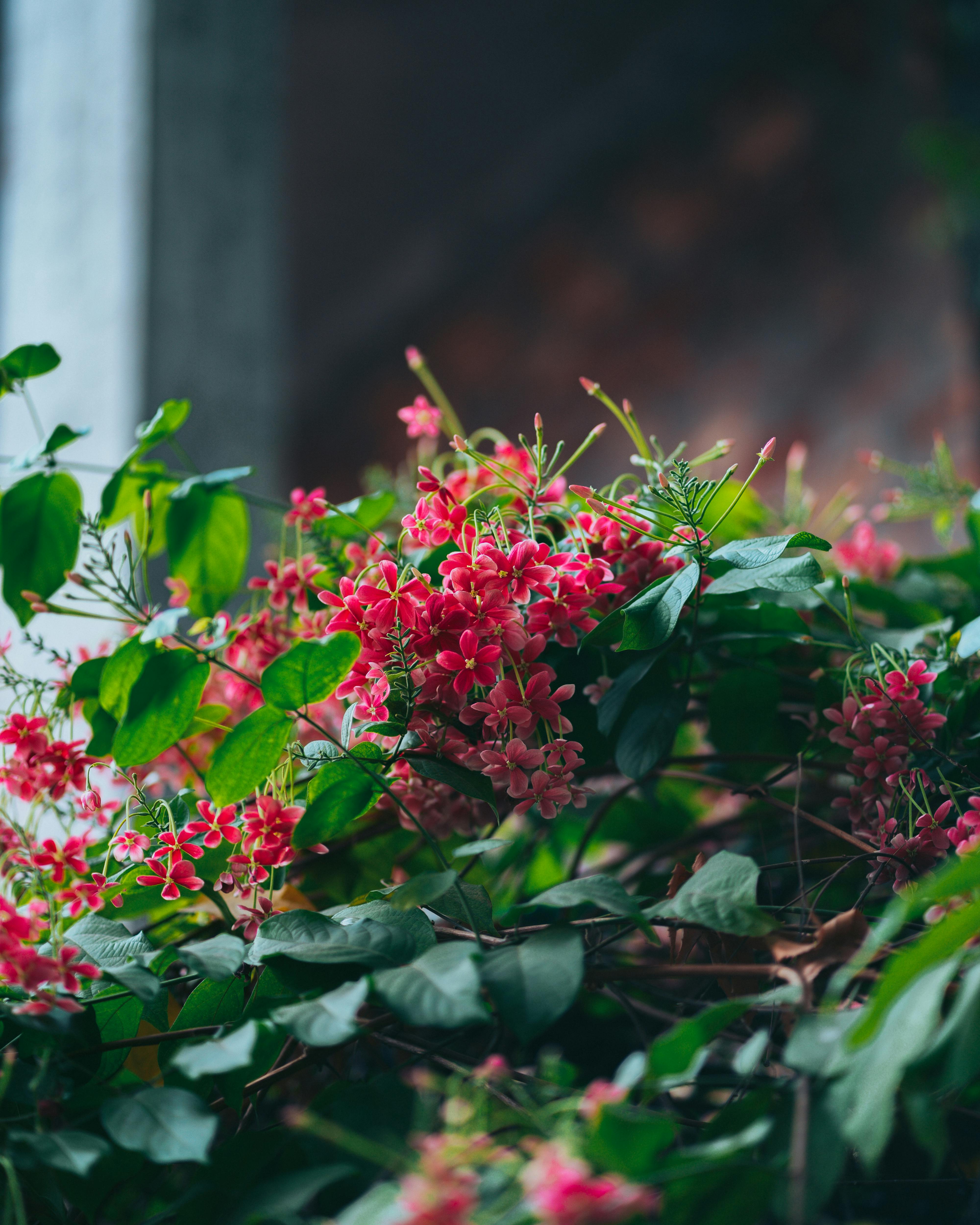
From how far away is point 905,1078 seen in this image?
291mm

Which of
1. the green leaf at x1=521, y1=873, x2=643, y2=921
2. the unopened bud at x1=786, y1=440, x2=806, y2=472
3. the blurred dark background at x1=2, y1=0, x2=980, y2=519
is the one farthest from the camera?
the blurred dark background at x1=2, y1=0, x2=980, y2=519

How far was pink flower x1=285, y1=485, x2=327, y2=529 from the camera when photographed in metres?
0.52

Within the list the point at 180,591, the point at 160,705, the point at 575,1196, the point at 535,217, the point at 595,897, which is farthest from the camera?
the point at 535,217

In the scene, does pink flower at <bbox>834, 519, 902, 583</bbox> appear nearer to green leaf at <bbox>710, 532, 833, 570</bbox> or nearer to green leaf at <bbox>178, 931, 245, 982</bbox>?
green leaf at <bbox>710, 532, 833, 570</bbox>

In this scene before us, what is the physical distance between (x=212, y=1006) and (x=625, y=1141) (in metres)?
0.22

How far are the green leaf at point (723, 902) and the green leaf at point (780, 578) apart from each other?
0.12 metres

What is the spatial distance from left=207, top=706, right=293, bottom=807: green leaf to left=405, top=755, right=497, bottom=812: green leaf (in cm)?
6

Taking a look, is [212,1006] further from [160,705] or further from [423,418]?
[423,418]

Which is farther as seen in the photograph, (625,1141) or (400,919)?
(400,919)

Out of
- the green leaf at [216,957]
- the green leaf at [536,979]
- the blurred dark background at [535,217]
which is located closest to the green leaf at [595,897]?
the green leaf at [536,979]

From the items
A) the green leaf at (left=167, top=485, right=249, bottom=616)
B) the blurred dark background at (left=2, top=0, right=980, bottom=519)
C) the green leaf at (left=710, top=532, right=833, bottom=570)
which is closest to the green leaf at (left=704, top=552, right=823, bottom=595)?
the green leaf at (left=710, top=532, right=833, bottom=570)

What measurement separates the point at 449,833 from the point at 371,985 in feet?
0.56

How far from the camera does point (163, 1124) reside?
0.31 m

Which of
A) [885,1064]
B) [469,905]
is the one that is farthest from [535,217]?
[885,1064]
